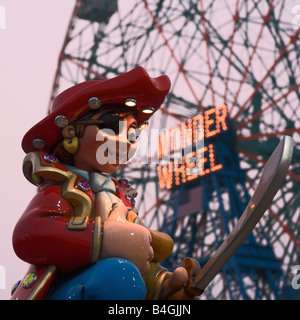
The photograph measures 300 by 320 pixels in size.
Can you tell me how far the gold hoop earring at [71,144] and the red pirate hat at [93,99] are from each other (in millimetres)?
38

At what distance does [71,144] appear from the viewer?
207cm

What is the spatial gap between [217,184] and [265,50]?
6.95ft

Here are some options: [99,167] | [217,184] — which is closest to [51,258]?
[99,167]

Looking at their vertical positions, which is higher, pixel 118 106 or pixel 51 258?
pixel 118 106

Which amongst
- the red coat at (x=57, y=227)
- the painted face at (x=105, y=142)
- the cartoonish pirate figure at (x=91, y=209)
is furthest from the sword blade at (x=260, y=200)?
the painted face at (x=105, y=142)

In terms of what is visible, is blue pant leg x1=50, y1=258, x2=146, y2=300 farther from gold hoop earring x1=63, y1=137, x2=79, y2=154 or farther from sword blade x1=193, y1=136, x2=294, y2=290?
gold hoop earring x1=63, y1=137, x2=79, y2=154

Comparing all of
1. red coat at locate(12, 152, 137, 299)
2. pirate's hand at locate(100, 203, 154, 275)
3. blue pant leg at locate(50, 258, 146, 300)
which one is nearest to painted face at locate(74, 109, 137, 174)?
red coat at locate(12, 152, 137, 299)

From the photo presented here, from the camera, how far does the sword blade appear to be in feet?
5.37

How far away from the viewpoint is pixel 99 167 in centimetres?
212

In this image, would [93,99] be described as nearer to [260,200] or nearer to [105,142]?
[105,142]

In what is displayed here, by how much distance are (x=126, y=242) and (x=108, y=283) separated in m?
0.16

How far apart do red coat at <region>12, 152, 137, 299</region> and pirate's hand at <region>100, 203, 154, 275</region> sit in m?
0.03

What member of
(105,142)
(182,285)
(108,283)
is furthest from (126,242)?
(105,142)
